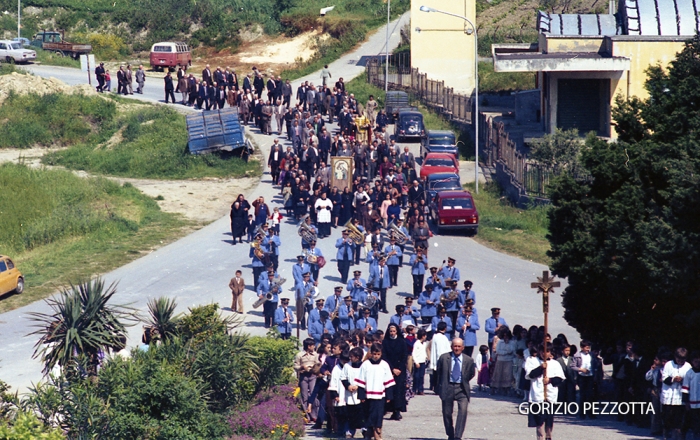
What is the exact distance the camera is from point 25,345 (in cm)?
2219

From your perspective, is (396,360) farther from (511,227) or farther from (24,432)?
(511,227)

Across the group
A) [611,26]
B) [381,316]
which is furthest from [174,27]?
[381,316]

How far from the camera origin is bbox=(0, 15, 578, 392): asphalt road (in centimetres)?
2289

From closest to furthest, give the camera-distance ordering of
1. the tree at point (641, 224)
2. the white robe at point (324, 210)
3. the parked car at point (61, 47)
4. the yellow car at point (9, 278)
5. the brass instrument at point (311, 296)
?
1. the tree at point (641, 224)
2. the brass instrument at point (311, 296)
3. the yellow car at point (9, 278)
4. the white robe at point (324, 210)
5. the parked car at point (61, 47)

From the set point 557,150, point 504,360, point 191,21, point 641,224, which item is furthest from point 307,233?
point 191,21

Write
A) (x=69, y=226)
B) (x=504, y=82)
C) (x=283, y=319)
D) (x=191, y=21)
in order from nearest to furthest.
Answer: (x=283, y=319) < (x=69, y=226) < (x=504, y=82) < (x=191, y=21)

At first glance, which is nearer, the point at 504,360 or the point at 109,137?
the point at 504,360

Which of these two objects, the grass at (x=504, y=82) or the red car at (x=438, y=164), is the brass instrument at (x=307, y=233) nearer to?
the red car at (x=438, y=164)

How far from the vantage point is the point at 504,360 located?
1817 centimetres

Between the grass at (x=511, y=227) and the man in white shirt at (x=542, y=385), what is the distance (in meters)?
15.7

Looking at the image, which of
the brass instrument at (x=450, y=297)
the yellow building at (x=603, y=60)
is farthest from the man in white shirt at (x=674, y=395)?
the yellow building at (x=603, y=60)

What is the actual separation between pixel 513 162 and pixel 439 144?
11.8 feet

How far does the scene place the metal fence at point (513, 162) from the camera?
3569cm

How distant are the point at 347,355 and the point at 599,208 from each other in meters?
6.30
